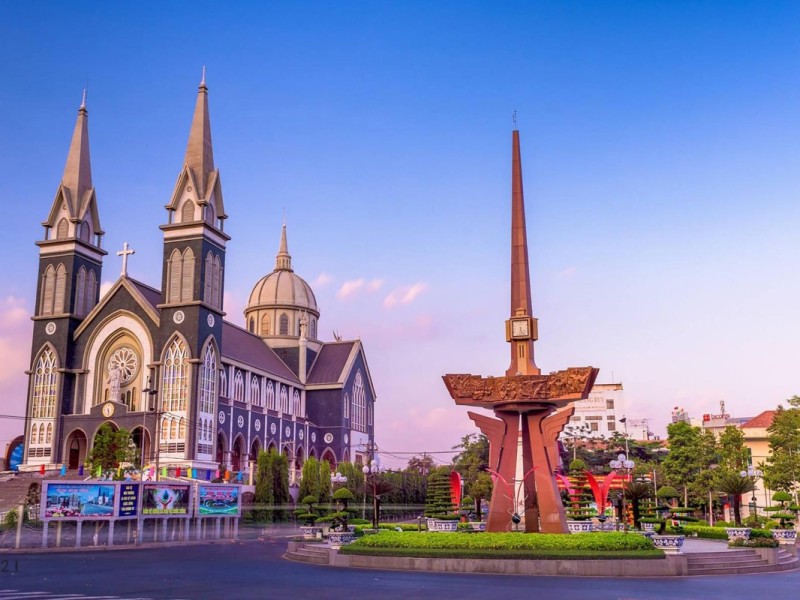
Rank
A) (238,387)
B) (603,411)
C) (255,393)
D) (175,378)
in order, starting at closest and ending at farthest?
(175,378)
(238,387)
(255,393)
(603,411)

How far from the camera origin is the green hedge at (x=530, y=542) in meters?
21.0

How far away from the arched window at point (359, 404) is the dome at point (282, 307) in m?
6.73

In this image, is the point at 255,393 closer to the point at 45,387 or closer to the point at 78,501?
the point at 45,387

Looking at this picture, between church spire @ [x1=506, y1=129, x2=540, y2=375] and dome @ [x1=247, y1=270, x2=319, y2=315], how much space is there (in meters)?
53.1

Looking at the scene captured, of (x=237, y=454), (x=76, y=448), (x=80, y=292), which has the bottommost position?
(x=237, y=454)

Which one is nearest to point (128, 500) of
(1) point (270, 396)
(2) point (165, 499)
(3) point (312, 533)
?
(2) point (165, 499)

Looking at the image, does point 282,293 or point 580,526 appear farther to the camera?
point 282,293

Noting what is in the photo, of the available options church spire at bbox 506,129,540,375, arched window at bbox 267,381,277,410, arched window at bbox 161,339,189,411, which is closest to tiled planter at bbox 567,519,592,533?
church spire at bbox 506,129,540,375

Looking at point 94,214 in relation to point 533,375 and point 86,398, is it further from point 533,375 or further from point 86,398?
point 533,375

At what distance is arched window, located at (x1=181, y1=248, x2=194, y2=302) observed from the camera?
55.5m

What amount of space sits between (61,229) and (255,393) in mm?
19066

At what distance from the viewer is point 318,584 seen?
17.4 meters

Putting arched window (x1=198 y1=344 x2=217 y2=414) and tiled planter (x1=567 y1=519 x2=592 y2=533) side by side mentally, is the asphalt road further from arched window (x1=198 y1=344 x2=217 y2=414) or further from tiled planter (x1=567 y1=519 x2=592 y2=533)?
arched window (x1=198 y1=344 x2=217 y2=414)

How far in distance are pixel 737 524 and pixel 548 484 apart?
1017 centimetres
